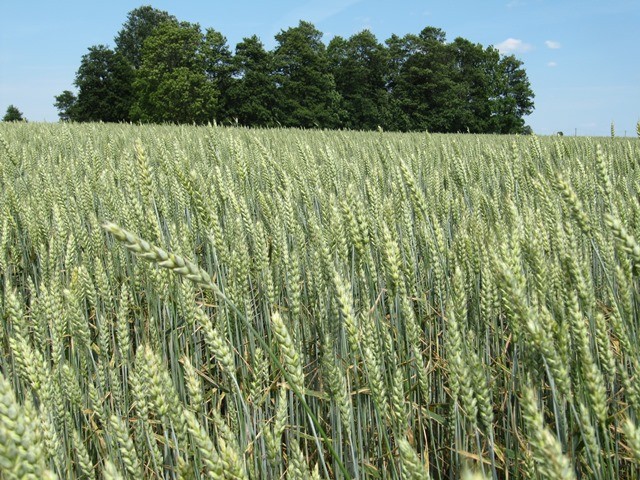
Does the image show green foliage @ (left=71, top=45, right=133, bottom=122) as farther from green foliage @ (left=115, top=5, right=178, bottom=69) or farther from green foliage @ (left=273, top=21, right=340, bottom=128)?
green foliage @ (left=273, top=21, right=340, bottom=128)

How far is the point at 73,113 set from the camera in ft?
149

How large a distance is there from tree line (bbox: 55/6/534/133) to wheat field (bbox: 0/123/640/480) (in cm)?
3214

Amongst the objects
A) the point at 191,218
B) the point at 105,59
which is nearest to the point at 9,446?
the point at 191,218

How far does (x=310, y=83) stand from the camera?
1400 inches

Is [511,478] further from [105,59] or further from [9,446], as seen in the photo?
[105,59]

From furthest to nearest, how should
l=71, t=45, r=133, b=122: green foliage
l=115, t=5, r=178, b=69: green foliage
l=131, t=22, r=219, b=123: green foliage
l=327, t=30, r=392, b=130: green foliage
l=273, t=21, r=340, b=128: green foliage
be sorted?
l=115, t=5, r=178, b=69: green foliage < l=71, t=45, r=133, b=122: green foliage < l=327, t=30, r=392, b=130: green foliage < l=273, t=21, r=340, b=128: green foliage < l=131, t=22, r=219, b=123: green foliage

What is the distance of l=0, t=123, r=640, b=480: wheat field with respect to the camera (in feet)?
2.92

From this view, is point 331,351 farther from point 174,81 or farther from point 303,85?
point 303,85

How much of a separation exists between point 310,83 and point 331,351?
117 feet

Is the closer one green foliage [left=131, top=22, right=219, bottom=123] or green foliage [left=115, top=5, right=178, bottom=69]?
green foliage [left=131, top=22, right=219, bottom=123]

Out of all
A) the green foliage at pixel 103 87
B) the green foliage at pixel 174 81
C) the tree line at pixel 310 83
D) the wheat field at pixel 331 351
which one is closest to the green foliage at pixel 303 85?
the tree line at pixel 310 83


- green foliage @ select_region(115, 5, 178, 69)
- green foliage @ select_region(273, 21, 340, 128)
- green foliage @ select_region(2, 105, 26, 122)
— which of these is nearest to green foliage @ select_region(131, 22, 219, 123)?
green foliage @ select_region(273, 21, 340, 128)

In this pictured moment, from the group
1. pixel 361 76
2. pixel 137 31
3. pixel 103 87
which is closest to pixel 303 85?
pixel 361 76

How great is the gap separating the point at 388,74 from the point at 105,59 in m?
21.7
